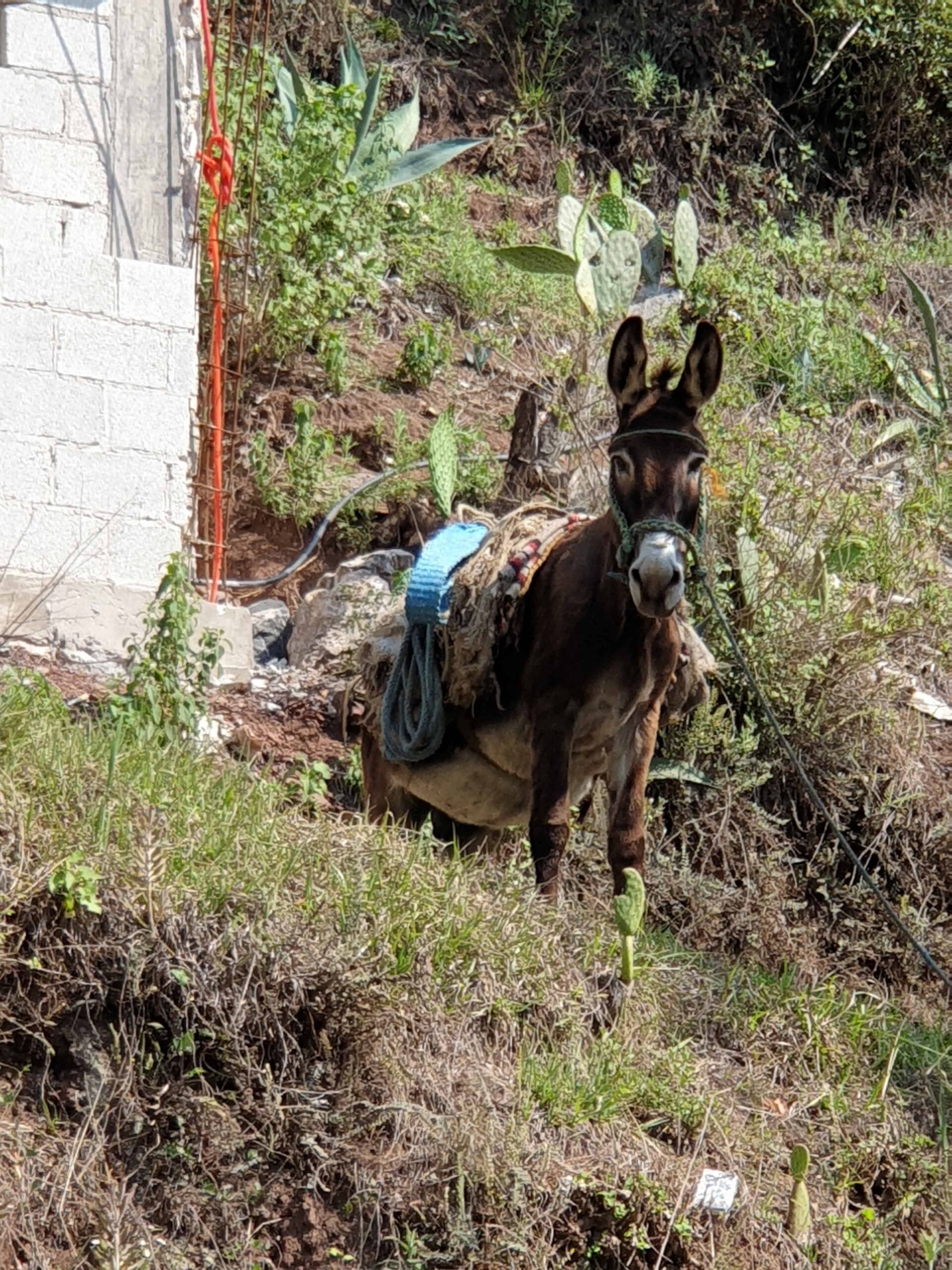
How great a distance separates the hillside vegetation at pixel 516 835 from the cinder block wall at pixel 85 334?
2.92 feet

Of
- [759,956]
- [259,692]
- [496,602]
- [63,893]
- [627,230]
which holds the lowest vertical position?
[759,956]

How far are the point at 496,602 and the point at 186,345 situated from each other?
285 centimetres

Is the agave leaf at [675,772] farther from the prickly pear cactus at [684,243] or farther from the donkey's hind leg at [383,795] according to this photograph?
the prickly pear cactus at [684,243]

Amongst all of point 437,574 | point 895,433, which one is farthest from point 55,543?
point 895,433

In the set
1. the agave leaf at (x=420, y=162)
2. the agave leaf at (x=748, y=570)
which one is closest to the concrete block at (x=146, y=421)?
the agave leaf at (x=748, y=570)

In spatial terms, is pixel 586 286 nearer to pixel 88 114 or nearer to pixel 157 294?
pixel 157 294

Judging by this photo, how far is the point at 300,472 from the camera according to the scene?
10125mm

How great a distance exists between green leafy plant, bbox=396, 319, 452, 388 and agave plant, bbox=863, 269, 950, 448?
2636 millimetres

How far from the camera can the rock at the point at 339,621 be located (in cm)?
897

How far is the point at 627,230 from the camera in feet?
33.6

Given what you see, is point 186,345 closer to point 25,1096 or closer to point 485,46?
point 25,1096

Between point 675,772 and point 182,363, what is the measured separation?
2.88m

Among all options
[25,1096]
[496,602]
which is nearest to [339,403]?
[496,602]

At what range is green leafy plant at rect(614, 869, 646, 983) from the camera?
5.64 m
